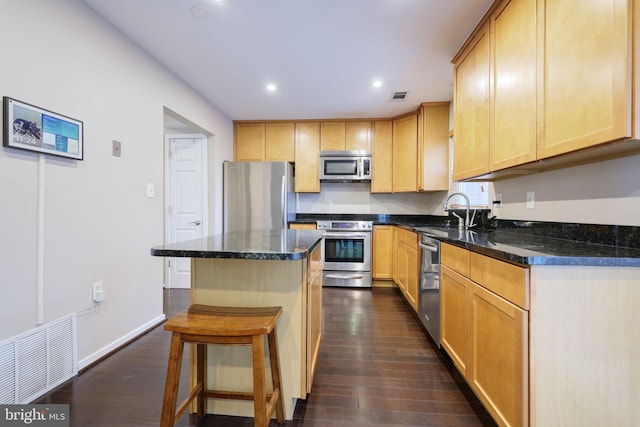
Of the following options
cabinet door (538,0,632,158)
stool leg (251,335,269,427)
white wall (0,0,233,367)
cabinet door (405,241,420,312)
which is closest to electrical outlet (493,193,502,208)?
cabinet door (405,241,420,312)

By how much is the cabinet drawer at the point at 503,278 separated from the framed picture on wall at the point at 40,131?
244cm

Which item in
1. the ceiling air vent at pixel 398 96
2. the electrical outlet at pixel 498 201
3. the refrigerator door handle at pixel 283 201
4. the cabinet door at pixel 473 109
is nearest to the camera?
the cabinet door at pixel 473 109

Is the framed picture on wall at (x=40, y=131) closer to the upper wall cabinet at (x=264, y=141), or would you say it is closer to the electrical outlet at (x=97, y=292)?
the electrical outlet at (x=97, y=292)

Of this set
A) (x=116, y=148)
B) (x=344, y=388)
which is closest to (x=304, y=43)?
(x=116, y=148)

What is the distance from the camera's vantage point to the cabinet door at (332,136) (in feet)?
13.5

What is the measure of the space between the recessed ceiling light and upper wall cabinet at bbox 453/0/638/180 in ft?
6.21

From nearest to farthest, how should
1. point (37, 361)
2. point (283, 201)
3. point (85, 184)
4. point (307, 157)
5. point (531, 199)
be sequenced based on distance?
point (37, 361)
point (85, 184)
point (531, 199)
point (283, 201)
point (307, 157)

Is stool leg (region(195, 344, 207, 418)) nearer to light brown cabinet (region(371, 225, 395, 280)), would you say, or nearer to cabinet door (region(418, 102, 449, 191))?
light brown cabinet (region(371, 225, 395, 280))

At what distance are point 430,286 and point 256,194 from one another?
8.28 ft

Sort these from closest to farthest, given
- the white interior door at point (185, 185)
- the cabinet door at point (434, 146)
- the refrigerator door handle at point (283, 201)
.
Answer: the cabinet door at point (434, 146), the white interior door at point (185, 185), the refrigerator door handle at point (283, 201)

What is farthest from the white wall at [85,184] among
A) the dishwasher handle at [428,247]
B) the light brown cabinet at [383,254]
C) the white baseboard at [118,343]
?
the light brown cabinet at [383,254]

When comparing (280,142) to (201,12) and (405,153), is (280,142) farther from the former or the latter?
(201,12)

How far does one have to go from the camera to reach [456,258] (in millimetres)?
1689

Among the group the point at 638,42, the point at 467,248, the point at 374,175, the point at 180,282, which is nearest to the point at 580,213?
the point at 467,248
